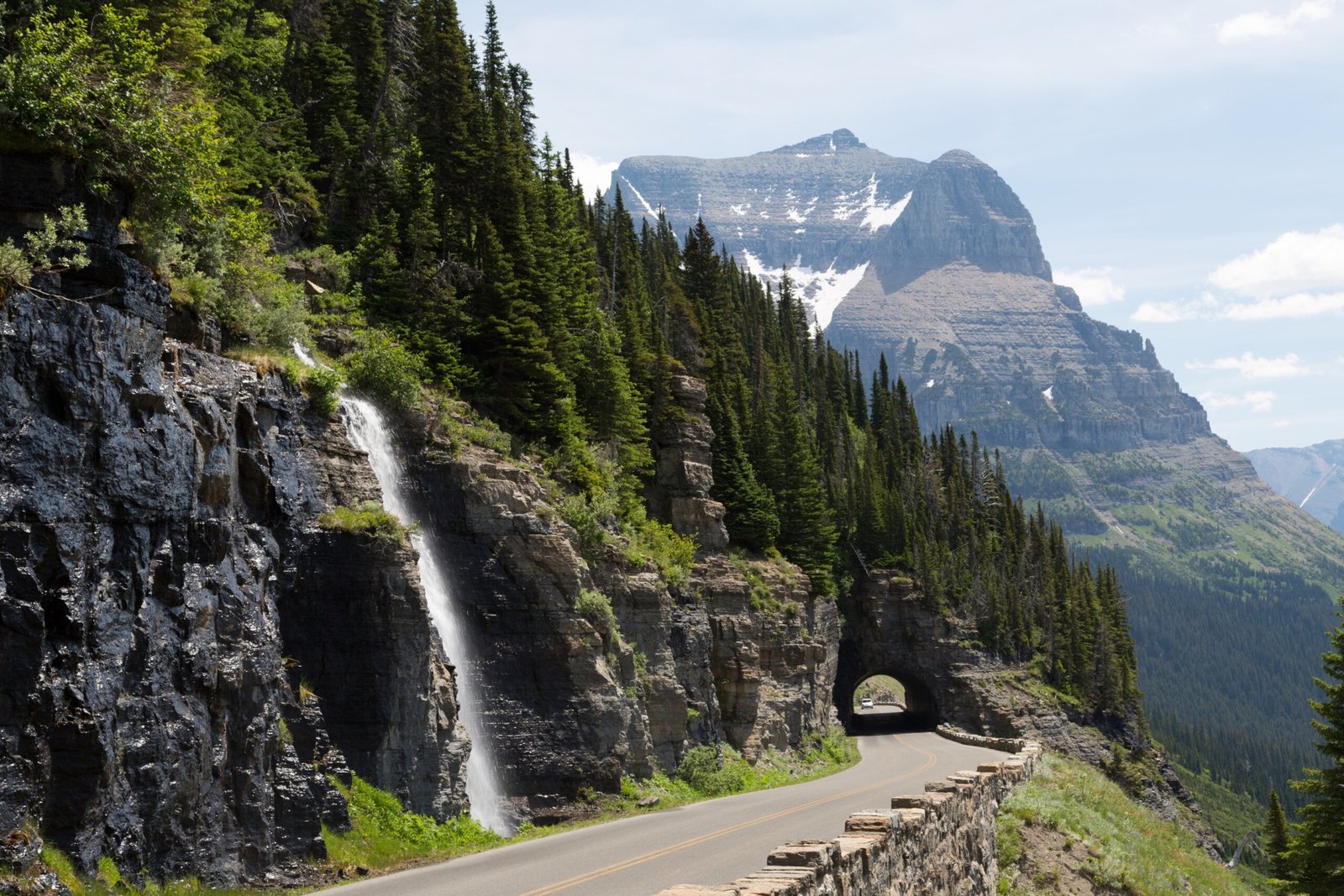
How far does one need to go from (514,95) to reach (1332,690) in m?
52.5

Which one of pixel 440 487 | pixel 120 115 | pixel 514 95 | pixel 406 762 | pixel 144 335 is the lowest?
pixel 406 762

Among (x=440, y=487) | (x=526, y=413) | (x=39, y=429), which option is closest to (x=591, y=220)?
(x=526, y=413)

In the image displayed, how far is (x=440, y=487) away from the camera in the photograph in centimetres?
3023

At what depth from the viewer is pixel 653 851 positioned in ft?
72.7

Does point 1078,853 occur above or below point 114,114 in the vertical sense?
below

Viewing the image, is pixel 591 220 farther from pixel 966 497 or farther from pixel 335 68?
pixel 966 497

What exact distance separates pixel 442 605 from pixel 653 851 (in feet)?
31.3

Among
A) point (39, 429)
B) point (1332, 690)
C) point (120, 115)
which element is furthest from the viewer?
point (1332, 690)

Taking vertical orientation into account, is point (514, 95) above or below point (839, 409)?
above

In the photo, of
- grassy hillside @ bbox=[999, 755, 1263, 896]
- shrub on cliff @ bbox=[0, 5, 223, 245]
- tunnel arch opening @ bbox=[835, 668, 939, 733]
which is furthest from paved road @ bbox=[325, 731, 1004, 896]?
tunnel arch opening @ bbox=[835, 668, 939, 733]

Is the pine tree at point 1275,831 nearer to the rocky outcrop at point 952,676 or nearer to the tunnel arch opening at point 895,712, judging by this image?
the rocky outcrop at point 952,676

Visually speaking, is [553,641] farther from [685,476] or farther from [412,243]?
[685,476]

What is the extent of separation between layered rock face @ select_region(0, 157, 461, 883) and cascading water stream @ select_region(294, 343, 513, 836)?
4.73 metres

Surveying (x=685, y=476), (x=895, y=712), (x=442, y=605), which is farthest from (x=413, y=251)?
(x=895, y=712)
